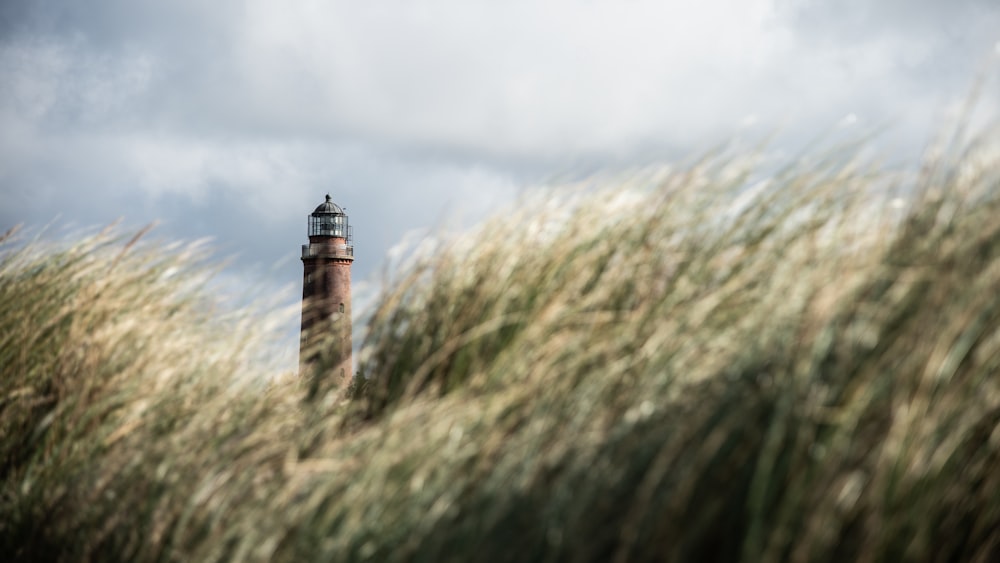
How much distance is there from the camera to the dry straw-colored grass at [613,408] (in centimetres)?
214

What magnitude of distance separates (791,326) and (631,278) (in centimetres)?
82

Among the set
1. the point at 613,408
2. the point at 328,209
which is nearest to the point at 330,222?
the point at 328,209

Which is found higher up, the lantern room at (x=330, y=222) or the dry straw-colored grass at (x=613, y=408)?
the lantern room at (x=330, y=222)

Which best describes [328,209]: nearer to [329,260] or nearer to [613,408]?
[329,260]

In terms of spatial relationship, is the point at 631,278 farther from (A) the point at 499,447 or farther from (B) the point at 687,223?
(A) the point at 499,447

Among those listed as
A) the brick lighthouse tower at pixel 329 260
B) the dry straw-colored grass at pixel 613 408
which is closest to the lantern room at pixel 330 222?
the brick lighthouse tower at pixel 329 260

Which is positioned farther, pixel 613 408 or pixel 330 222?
pixel 330 222

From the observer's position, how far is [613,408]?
8.05 ft

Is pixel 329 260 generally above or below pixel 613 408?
above

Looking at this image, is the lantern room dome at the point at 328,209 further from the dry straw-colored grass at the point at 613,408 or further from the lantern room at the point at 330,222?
the dry straw-colored grass at the point at 613,408

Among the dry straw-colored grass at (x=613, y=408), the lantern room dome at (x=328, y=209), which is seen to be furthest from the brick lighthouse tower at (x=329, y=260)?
the dry straw-colored grass at (x=613, y=408)

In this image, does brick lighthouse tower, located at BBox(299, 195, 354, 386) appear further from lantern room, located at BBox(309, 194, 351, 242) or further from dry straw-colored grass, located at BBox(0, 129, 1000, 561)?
dry straw-colored grass, located at BBox(0, 129, 1000, 561)

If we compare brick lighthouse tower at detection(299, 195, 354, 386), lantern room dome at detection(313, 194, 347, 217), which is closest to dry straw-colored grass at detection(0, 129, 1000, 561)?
brick lighthouse tower at detection(299, 195, 354, 386)

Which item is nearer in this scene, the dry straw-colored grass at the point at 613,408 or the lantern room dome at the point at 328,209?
the dry straw-colored grass at the point at 613,408
